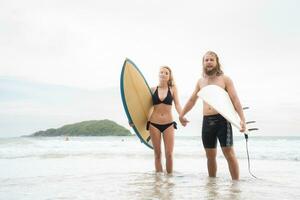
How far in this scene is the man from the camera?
4.75 m

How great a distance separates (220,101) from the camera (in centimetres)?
470

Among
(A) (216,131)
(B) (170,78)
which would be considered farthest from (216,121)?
(B) (170,78)

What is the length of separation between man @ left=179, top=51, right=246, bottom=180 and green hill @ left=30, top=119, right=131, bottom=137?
77.0 m

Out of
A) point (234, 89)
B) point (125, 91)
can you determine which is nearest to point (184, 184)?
point (234, 89)

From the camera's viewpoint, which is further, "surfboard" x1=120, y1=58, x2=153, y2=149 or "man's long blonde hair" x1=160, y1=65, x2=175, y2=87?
"surfboard" x1=120, y1=58, x2=153, y2=149

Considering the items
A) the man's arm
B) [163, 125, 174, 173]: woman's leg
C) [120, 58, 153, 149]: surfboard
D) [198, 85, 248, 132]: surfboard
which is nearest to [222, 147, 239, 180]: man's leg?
[198, 85, 248, 132]: surfboard

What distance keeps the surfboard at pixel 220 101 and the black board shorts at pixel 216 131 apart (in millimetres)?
107

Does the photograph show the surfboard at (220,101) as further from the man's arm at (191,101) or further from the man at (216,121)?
the man's arm at (191,101)

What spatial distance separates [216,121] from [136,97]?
7.10 ft

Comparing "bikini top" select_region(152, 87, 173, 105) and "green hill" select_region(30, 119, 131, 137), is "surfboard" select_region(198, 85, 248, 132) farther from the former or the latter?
"green hill" select_region(30, 119, 131, 137)

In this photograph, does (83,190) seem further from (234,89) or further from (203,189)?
(234,89)

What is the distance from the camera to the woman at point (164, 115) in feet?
19.9

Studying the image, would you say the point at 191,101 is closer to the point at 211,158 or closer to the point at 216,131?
the point at 216,131

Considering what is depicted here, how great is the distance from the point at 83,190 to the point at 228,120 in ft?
6.64
